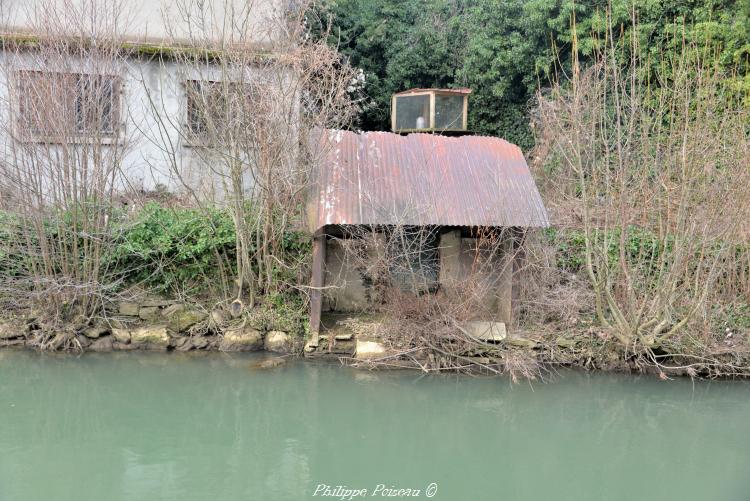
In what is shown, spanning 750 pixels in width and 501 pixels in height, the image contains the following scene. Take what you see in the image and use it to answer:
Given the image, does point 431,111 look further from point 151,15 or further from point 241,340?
point 151,15

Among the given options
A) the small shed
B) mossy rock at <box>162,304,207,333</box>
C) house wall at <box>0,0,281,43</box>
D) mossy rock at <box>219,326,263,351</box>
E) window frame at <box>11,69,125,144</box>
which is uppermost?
house wall at <box>0,0,281,43</box>

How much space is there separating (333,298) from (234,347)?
2.00 m

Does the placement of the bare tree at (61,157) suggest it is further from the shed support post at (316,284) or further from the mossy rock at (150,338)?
the shed support post at (316,284)

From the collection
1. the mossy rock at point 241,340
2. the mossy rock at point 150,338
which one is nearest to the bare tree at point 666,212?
the mossy rock at point 241,340

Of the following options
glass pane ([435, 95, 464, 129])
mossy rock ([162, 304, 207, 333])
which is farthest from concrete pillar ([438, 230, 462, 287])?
mossy rock ([162, 304, 207, 333])

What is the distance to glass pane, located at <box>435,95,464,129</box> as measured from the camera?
522 inches

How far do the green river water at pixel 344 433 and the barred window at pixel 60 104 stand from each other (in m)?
3.73

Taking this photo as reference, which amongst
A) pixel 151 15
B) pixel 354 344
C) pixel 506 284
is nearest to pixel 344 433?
pixel 354 344

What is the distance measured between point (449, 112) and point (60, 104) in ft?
24.1

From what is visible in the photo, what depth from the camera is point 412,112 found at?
1335 centimetres

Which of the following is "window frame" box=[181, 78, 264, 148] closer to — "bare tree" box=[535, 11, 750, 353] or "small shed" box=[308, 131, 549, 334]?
"small shed" box=[308, 131, 549, 334]

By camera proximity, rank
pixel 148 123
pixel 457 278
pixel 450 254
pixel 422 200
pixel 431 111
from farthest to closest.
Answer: pixel 431 111 → pixel 148 123 → pixel 450 254 → pixel 457 278 → pixel 422 200

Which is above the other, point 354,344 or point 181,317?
point 181,317

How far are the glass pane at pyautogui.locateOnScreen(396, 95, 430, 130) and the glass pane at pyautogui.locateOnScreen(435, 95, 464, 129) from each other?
0.21 metres
